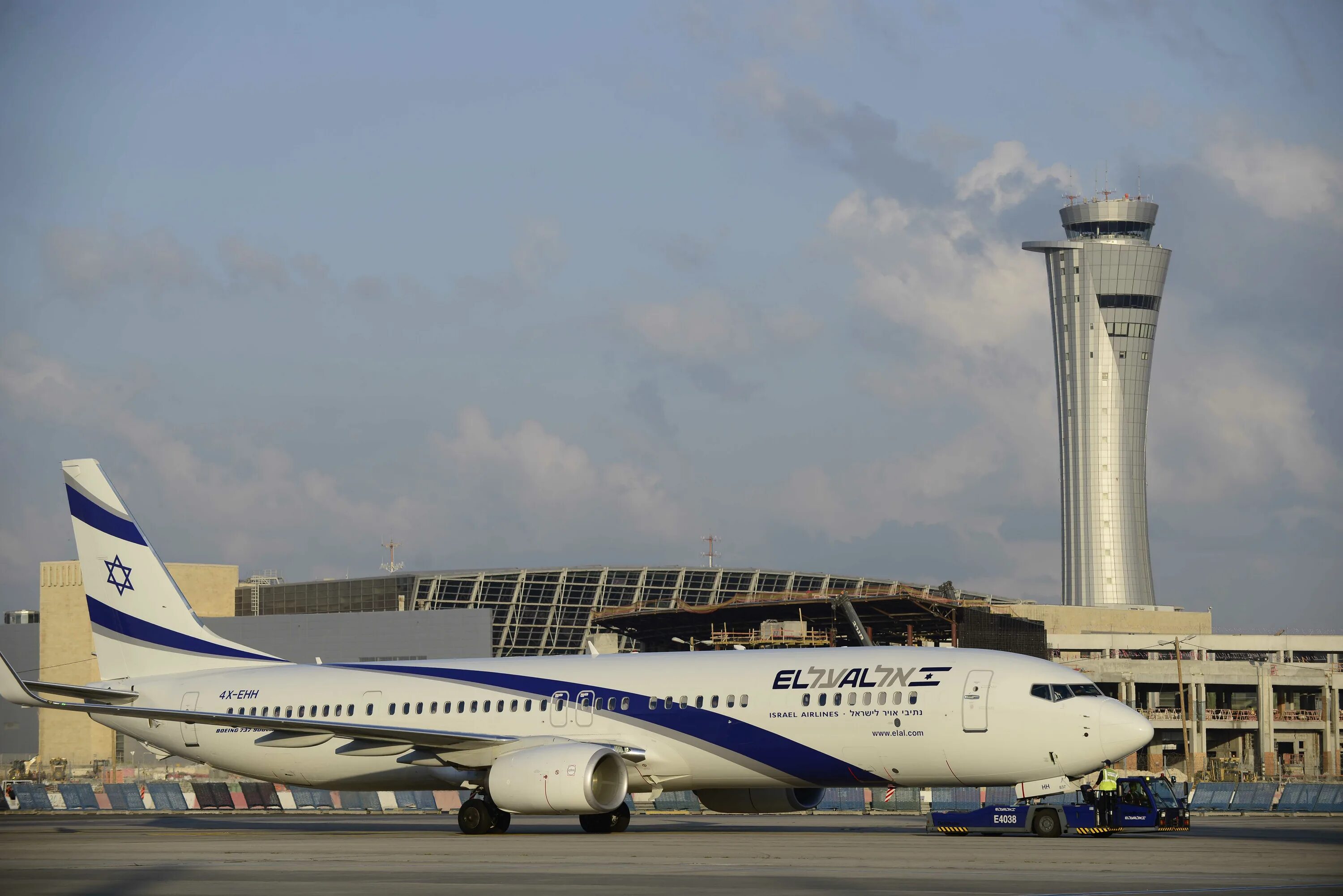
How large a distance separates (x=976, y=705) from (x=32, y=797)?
42.9 meters

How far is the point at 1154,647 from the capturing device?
128875 millimetres

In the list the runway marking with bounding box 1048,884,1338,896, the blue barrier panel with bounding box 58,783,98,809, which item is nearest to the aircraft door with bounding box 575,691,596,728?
the runway marking with bounding box 1048,884,1338,896

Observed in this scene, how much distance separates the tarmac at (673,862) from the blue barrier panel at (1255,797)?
445 inches

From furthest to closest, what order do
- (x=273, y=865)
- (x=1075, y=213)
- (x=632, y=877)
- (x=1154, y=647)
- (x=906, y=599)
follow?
(x=1075, y=213) < (x=1154, y=647) < (x=906, y=599) < (x=273, y=865) < (x=632, y=877)

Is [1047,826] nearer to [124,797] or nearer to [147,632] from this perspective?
[147,632]

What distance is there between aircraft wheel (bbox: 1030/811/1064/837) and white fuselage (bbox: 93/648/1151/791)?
769mm

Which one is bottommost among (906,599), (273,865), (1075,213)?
(273,865)

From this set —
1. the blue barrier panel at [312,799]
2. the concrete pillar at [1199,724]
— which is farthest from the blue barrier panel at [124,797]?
the concrete pillar at [1199,724]

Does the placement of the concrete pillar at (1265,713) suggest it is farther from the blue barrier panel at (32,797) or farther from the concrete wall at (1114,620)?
the blue barrier panel at (32,797)

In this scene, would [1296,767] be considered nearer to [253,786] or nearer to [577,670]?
[253,786]

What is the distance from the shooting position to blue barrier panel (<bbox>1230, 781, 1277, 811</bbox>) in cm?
4925

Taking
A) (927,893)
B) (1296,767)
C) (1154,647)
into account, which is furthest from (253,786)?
(1154,647)

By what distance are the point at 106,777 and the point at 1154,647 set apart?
84.3 metres

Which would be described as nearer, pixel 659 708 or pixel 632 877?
pixel 632 877
